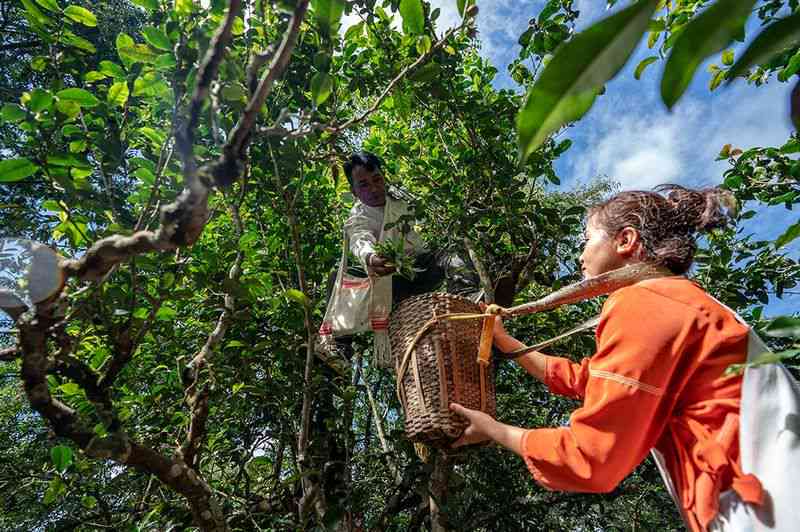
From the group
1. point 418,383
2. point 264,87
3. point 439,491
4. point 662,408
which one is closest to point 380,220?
point 418,383

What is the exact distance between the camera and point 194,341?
3.20 metres

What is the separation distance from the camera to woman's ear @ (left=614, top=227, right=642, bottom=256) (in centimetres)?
160

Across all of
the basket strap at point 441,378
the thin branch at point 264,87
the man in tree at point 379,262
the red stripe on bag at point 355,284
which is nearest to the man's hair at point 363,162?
the man in tree at point 379,262

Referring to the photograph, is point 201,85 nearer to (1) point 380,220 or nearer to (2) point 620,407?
(2) point 620,407

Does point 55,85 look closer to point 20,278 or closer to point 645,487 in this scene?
point 20,278

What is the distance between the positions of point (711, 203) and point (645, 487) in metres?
2.34

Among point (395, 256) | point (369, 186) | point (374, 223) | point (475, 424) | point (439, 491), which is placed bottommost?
point (439, 491)

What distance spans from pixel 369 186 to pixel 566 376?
1.52 m

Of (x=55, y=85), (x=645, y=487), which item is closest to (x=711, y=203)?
(x=55, y=85)

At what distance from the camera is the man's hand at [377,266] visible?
2.27 metres

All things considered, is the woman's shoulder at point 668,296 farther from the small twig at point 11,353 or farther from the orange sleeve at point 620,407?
the small twig at point 11,353

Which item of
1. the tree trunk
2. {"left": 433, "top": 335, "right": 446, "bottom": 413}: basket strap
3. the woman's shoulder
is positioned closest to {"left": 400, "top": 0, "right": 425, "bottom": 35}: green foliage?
the woman's shoulder

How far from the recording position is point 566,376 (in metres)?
1.79

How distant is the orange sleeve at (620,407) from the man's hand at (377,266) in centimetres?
112
